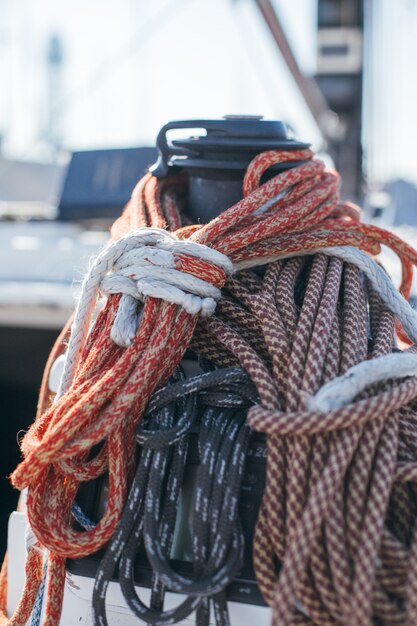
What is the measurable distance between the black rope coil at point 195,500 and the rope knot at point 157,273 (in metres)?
0.10

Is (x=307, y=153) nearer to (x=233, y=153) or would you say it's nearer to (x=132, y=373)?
(x=233, y=153)

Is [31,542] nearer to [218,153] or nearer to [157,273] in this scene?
[157,273]

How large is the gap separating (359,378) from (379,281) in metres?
0.29

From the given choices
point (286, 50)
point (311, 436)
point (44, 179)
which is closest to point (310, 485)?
point (311, 436)

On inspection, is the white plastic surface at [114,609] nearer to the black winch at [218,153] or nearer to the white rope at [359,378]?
the white rope at [359,378]

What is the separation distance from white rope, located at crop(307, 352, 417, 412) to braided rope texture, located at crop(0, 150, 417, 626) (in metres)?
0.02

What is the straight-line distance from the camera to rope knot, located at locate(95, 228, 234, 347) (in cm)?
106

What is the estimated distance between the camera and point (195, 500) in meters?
1.00

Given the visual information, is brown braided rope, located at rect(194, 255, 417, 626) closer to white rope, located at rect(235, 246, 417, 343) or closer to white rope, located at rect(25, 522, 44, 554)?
white rope, located at rect(235, 246, 417, 343)

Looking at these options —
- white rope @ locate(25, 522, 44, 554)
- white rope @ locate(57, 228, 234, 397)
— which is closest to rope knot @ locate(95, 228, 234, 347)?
white rope @ locate(57, 228, 234, 397)

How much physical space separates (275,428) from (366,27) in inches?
147

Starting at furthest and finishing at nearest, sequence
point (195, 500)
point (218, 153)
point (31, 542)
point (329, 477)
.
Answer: point (218, 153) → point (31, 542) → point (195, 500) → point (329, 477)

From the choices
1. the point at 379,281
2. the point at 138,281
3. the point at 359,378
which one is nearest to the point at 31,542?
the point at 138,281

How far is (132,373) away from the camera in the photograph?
1038 millimetres
